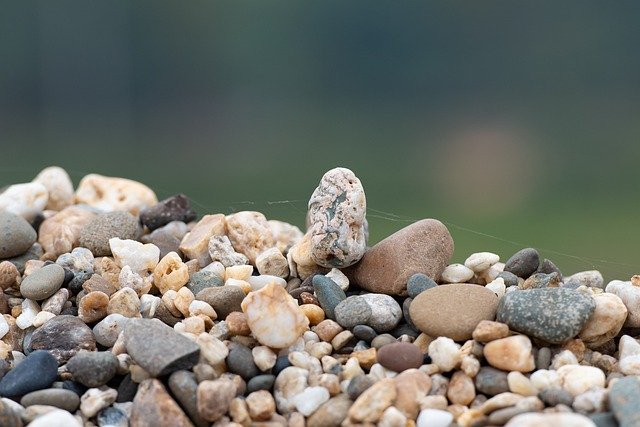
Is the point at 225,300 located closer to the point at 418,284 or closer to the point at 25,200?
the point at 418,284

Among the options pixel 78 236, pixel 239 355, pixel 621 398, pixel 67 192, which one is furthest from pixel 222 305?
pixel 67 192

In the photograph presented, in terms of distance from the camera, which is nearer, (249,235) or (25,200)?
(249,235)

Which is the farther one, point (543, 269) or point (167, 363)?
point (543, 269)

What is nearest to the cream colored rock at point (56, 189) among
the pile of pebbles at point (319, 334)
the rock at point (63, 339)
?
the pile of pebbles at point (319, 334)

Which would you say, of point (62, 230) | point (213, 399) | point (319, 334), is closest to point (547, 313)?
point (319, 334)

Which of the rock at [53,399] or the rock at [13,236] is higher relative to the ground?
the rock at [13,236]

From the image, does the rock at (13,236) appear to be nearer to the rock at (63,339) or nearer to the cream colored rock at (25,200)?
the cream colored rock at (25,200)

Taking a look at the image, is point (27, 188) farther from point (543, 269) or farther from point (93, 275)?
point (543, 269)
